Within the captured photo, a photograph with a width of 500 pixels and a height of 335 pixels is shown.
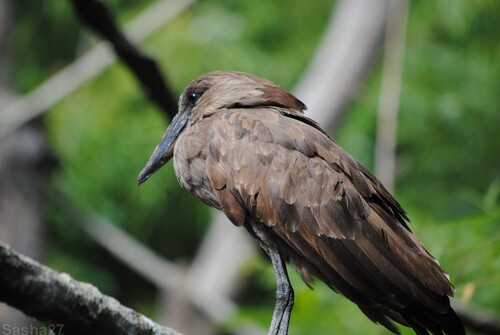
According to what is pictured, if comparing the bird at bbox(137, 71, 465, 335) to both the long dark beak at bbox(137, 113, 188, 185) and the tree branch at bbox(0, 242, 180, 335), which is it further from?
the tree branch at bbox(0, 242, 180, 335)

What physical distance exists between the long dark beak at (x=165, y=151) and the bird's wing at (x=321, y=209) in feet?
1.48

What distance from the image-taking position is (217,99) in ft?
14.1

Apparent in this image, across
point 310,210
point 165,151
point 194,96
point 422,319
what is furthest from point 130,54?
point 422,319

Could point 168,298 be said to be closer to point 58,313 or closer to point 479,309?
point 479,309

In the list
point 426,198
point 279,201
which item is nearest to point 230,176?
point 279,201

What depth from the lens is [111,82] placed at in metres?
9.51

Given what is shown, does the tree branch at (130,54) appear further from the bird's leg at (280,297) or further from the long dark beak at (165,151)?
the bird's leg at (280,297)

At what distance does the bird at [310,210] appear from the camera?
11.8 feet

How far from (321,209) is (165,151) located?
92 centimetres

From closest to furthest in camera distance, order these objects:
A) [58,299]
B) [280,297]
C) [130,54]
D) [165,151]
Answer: [58,299], [280,297], [165,151], [130,54]

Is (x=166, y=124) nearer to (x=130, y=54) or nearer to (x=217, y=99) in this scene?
(x=130, y=54)

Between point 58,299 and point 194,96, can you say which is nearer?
point 58,299

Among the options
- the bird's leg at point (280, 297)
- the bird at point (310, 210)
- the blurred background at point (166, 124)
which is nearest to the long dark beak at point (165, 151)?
the bird at point (310, 210)

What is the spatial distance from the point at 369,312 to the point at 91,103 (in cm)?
620
